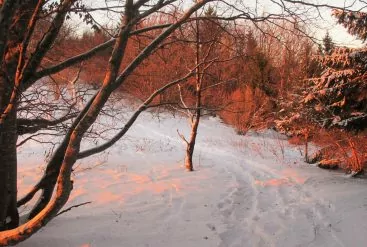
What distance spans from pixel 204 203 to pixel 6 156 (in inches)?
189

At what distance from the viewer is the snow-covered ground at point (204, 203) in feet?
20.3

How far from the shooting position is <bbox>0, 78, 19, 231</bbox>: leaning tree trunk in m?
4.47

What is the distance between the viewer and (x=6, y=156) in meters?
4.63

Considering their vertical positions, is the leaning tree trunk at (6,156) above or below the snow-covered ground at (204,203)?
above

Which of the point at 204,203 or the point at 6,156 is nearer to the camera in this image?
the point at 6,156

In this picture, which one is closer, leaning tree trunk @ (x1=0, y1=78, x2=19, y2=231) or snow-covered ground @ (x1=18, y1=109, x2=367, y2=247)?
leaning tree trunk @ (x1=0, y1=78, x2=19, y2=231)

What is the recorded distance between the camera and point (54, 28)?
16.3 feet

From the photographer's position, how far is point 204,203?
8461 mm

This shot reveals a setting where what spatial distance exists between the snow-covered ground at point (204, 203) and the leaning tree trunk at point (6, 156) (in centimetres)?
65

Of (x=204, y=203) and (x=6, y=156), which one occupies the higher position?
(x=6, y=156)

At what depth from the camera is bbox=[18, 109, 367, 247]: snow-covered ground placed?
6191mm

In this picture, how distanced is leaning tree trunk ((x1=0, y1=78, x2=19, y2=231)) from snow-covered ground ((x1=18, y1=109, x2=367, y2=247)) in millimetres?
649

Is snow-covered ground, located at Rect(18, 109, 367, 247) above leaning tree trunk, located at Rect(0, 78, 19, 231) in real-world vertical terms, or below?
below

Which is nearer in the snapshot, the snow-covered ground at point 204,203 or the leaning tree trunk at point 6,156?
the leaning tree trunk at point 6,156
